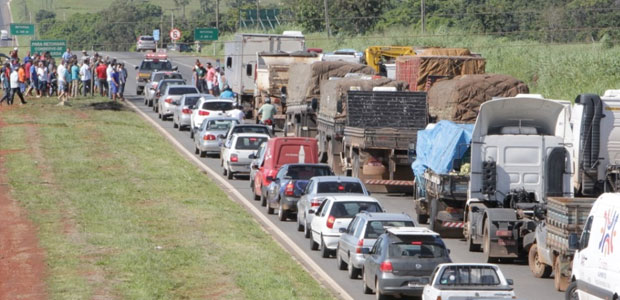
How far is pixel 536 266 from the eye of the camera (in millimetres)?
22281

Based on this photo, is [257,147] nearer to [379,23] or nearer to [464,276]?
[464,276]

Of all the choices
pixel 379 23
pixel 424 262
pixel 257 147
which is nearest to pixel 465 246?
pixel 424 262

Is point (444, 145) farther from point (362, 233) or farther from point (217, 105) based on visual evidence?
point (217, 105)

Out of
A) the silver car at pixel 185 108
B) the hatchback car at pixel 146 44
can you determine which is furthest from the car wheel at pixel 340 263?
the hatchback car at pixel 146 44

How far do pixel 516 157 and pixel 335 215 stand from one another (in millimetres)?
4244

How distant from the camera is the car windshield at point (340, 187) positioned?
26406 mm

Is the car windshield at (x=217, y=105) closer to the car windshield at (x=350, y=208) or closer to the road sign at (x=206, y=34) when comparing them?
the car windshield at (x=350, y=208)

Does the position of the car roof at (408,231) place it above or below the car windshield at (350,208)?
above

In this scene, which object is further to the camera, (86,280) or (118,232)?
(118,232)

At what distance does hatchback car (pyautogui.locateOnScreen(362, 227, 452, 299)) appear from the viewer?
18.9 meters

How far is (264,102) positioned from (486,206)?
23.9 meters

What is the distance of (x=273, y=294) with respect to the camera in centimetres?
1916

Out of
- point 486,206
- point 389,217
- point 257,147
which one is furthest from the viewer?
point 257,147

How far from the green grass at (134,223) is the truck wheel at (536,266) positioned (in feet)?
14.3
